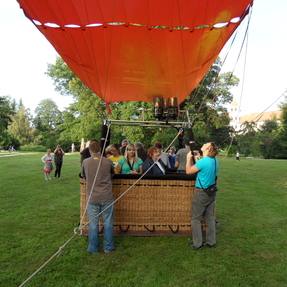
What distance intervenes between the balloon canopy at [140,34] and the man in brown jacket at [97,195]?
1.17m

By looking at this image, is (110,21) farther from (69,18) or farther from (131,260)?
(131,260)

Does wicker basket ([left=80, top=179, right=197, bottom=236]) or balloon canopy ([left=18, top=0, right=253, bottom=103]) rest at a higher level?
balloon canopy ([left=18, top=0, right=253, bottom=103])

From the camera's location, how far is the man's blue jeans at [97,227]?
494 cm

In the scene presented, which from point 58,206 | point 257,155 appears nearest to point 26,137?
point 257,155

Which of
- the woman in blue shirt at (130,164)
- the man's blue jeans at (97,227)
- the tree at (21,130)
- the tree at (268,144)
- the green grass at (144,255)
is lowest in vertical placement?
the green grass at (144,255)

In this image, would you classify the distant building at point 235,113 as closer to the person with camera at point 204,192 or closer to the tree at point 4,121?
the person with camera at point 204,192

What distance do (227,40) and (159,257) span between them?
281 cm

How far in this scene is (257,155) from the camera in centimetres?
4419

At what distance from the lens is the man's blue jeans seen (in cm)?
494

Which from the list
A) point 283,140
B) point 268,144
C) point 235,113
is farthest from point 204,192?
point 268,144

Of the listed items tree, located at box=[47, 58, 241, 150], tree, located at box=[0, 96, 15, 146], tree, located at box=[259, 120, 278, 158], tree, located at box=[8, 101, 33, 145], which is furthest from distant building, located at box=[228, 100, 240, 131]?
tree, located at box=[8, 101, 33, 145]

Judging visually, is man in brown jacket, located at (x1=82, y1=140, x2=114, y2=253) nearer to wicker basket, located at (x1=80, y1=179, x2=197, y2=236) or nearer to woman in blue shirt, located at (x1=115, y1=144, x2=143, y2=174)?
wicker basket, located at (x1=80, y1=179, x2=197, y2=236)

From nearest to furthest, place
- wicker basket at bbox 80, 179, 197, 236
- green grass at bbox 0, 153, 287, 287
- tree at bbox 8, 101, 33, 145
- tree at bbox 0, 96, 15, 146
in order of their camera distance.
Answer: green grass at bbox 0, 153, 287, 287, wicker basket at bbox 80, 179, 197, 236, tree at bbox 0, 96, 15, 146, tree at bbox 8, 101, 33, 145

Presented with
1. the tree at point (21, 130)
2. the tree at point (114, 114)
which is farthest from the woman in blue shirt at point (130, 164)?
the tree at point (21, 130)
